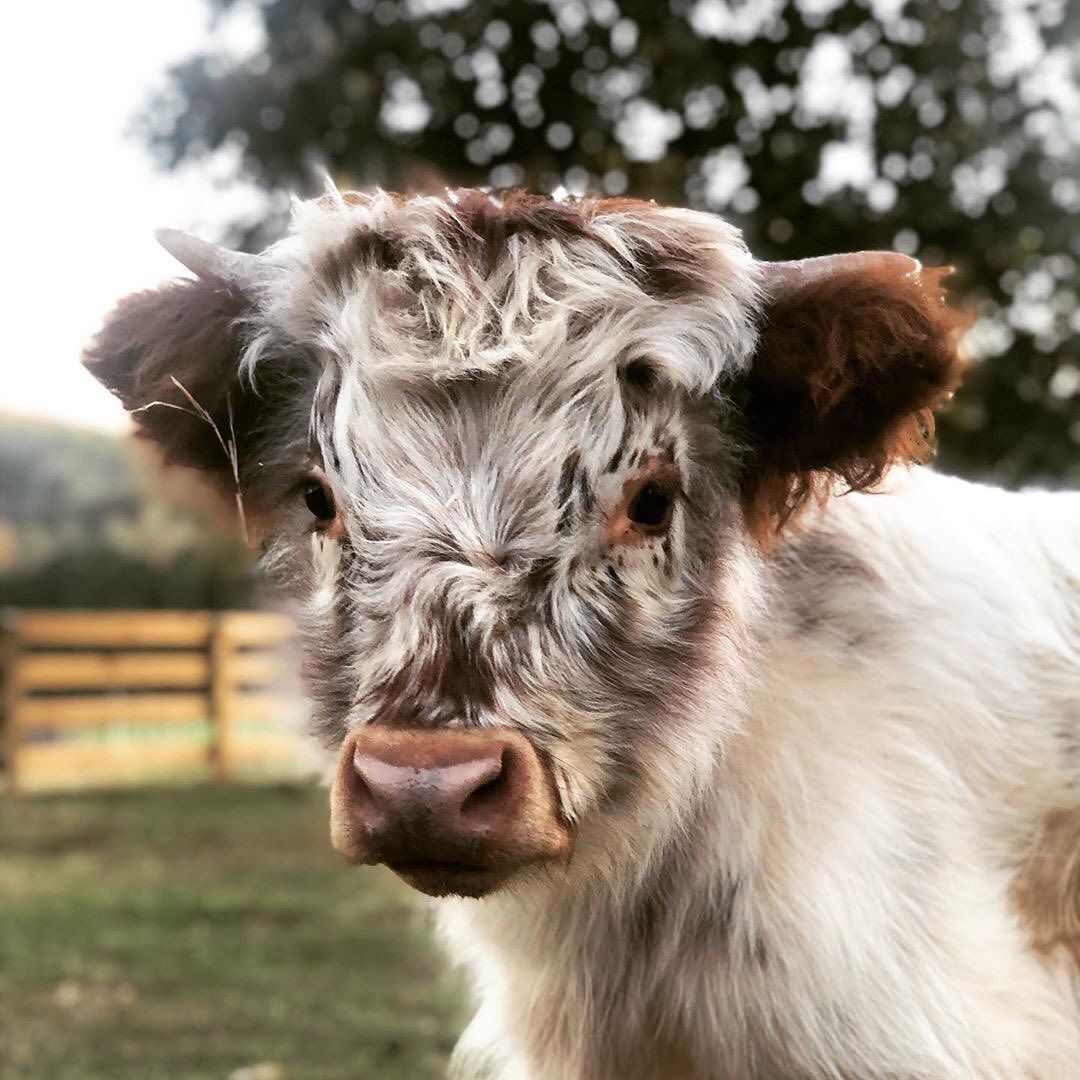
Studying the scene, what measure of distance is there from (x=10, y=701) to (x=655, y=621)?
14.9 metres

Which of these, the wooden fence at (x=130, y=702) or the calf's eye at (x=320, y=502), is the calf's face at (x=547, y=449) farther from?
the wooden fence at (x=130, y=702)

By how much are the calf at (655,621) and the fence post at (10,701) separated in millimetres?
13835

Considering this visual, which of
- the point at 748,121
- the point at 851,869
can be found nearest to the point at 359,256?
the point at 851,869

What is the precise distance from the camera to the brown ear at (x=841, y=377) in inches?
105

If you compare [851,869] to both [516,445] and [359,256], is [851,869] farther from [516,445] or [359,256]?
[359,256]

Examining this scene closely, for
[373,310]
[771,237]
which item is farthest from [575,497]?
[771,237]

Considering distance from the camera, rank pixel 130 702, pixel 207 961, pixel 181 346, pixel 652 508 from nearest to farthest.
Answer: pixel 652 508 < pixel 181 346 < pixel 207 961 < pixel 130 702

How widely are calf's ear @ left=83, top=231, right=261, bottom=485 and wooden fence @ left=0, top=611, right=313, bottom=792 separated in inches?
537

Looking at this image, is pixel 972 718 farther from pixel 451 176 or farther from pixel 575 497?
pixel 451 176

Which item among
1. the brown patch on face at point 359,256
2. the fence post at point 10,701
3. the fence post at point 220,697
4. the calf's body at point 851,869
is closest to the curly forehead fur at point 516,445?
the brown patch on face at point 359,256

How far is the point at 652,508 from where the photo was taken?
2.67 meters

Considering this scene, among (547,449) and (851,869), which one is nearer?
(547,449)

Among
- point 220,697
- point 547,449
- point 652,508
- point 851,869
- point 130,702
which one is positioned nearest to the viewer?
point 547,449

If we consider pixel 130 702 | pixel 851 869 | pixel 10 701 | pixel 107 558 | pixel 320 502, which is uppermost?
pixel 320 502
